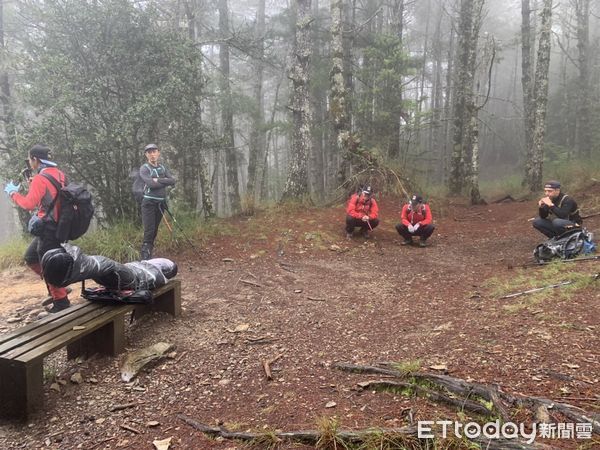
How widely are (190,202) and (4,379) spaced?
8.26m

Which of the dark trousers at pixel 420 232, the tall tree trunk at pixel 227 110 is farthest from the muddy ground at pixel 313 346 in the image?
the tall tree trunk at pixel 227 110

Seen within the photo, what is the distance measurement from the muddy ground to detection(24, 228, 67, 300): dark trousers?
0.78 m

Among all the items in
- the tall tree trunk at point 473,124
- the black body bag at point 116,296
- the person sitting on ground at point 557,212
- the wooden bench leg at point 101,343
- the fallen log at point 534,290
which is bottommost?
the wooden bench leg at point 101,343

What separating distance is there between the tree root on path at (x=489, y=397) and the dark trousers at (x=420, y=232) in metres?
6.45

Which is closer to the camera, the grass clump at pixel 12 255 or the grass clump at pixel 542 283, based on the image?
the grass clump at pixel 542 283

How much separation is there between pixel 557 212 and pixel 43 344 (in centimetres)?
794

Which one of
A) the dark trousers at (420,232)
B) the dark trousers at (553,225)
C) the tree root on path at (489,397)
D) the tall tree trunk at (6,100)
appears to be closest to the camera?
the tree root on path at (489,397)

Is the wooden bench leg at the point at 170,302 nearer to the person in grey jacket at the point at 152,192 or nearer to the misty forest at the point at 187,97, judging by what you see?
the person in grey jacket at the point at 152,192

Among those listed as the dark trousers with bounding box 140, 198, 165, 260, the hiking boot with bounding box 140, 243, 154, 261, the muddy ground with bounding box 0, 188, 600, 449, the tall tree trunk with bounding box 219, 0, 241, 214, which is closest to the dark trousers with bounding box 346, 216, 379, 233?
the muddy ground with bounding box 0, 188, 600, 449

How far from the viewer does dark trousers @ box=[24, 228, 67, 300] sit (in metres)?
5.10

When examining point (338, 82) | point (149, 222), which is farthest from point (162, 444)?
point (338, 82)

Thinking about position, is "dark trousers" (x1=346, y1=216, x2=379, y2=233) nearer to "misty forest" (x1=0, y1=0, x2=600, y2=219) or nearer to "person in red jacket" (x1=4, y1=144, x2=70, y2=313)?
"misty forest" (x1=0, y1=0, x2=600, y2=219)

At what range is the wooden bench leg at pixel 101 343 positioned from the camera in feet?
13.9

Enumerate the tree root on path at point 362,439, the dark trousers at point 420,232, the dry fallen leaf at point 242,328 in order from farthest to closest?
the dark trousers at point 420,232, the dry fallen leaf at point 242,328, the tree root on path at point 362,439
